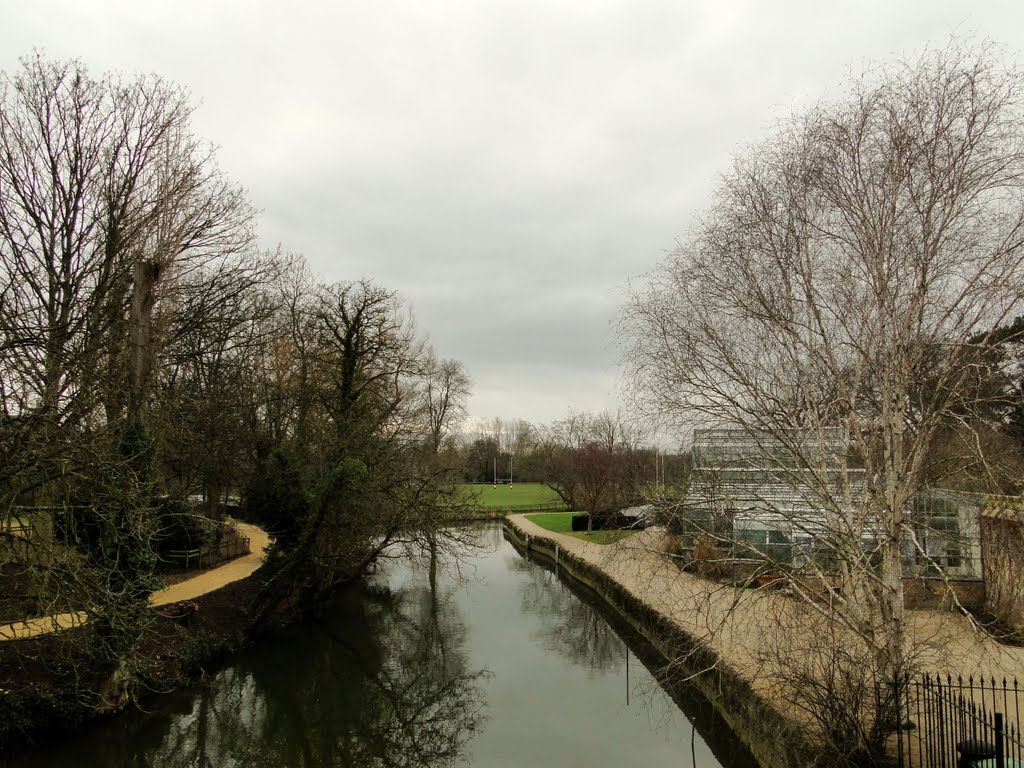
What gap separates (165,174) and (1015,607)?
1829cm

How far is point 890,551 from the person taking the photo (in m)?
6.82

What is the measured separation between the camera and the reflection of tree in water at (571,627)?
15.4 m

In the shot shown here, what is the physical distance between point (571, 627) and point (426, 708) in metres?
6.12

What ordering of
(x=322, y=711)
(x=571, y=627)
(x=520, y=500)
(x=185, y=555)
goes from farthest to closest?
1. (x=520, y=500)
2. (x=185, y=555)
3. (x=571, y=627)
4. (x=322, y=711)

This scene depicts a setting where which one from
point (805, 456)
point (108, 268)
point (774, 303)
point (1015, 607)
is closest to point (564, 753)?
point (805, 456)

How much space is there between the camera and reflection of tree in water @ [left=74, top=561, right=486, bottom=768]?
34.4 feet

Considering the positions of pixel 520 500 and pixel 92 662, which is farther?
pixel 520 500

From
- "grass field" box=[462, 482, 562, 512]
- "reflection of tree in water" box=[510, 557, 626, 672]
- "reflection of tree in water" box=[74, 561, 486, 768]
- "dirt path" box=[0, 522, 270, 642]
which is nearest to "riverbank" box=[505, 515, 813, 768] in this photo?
"reflection of tree in water" box=[510, 557, 626, 672]

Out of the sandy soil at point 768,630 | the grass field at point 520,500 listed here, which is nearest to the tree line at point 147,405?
the sandy soil at point 768,630

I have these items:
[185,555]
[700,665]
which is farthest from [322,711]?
[185,555]

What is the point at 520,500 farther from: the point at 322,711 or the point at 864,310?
the point at 864,310

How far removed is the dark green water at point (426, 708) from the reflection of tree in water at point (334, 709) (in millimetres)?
32

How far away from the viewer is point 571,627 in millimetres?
17891

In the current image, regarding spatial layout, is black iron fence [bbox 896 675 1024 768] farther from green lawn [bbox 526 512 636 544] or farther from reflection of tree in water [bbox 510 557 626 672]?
green lawn [bbox 526 512 636 544]
